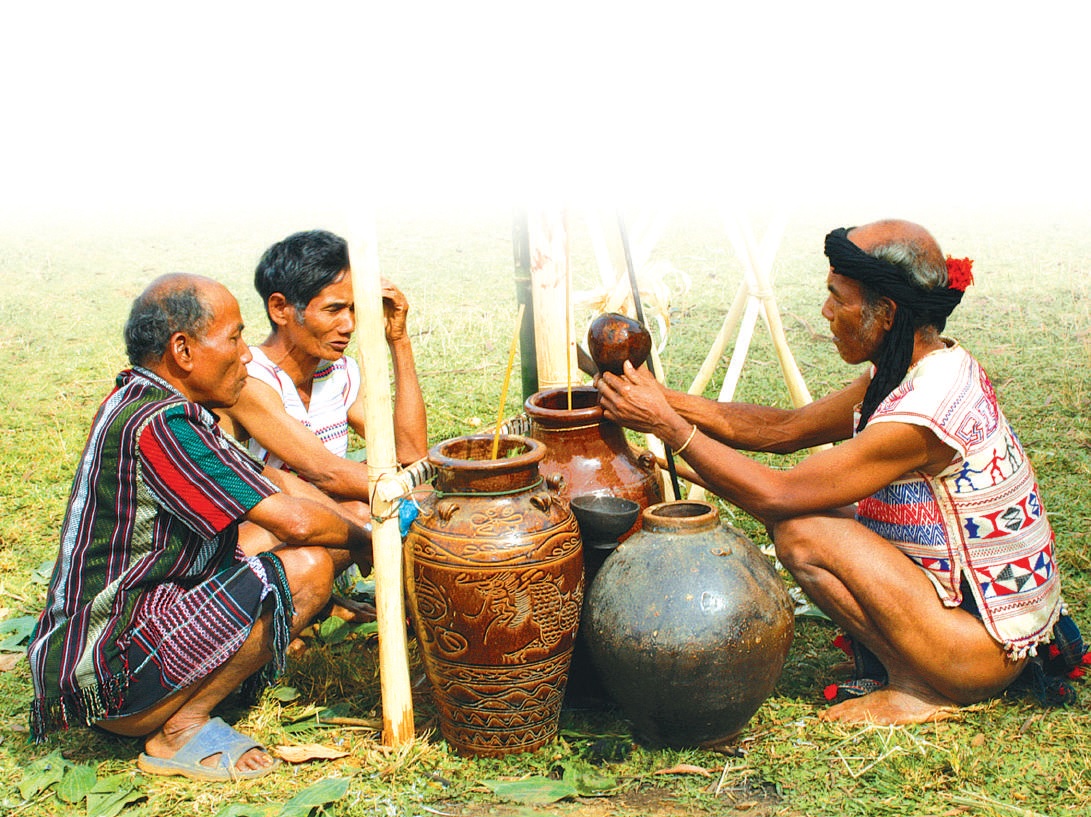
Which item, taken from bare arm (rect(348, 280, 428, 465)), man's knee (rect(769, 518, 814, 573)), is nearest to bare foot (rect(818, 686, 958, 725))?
man's knee (rect(769, 518, 814, 573))

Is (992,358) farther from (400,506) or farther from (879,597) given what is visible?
(400,506)

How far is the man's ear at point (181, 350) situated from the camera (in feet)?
11.4

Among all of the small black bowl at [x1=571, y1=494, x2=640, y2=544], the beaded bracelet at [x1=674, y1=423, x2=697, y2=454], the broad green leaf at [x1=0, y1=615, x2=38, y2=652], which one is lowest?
the broad green leaf at [x1=0, y1=615, x2=38, y2=652]

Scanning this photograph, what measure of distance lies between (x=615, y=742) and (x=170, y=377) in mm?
1963

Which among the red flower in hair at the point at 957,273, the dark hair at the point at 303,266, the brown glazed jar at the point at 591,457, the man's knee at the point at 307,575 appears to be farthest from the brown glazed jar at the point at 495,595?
the red flower in hair at the point at 957,273

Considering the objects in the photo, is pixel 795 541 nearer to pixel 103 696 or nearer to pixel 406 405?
pixel 406 405

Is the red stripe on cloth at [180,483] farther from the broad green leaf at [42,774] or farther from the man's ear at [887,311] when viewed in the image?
the man's ear at [887,311]

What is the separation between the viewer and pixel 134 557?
3.46 meters

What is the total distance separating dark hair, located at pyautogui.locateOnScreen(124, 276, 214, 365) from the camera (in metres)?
3.45

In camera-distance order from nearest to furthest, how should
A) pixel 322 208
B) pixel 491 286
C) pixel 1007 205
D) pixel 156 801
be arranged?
pixel 156 801 < pixel 491 286 < pixel 1007 205 < pixel 322 208

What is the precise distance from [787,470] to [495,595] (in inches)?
45.0

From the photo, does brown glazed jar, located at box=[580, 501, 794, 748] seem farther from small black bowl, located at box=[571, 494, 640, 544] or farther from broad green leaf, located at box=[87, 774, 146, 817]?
broad green leaf, located at box=[87, 774, 146, 817]

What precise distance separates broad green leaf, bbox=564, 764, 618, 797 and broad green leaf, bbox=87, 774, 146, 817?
1.38 meters

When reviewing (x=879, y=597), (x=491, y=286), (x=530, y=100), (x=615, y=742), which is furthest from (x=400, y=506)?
(x=491, y=286)
